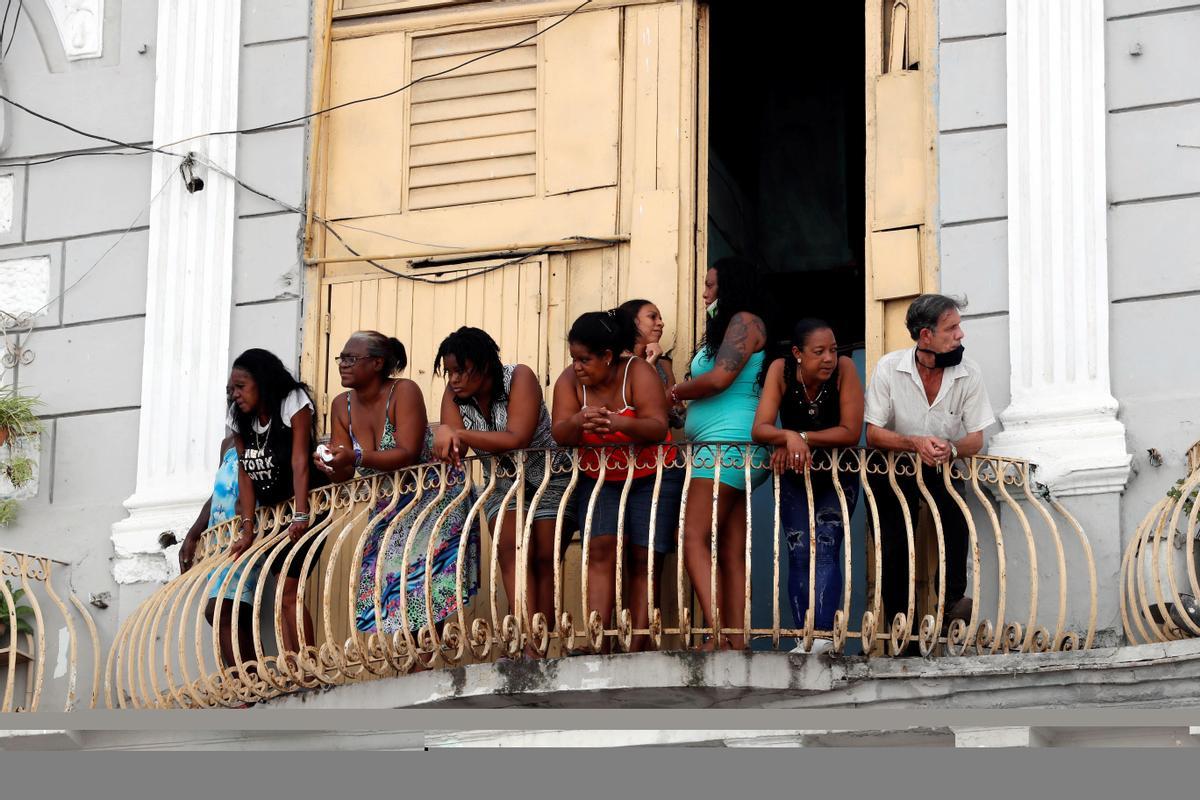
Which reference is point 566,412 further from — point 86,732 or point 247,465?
point 86,732

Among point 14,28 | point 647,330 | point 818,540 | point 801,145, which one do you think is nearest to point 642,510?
point 818,540

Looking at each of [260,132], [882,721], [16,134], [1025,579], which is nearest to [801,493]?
[1025,579]

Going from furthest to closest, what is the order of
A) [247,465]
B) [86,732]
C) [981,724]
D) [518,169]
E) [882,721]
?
[518,169] → [247,465] → [86,732] → [981,724] → [882,721]

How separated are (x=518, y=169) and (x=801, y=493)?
2.44 m

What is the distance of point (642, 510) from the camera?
10383 millimetres

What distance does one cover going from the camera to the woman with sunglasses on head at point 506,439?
1047 centimetres

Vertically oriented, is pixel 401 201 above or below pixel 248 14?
below

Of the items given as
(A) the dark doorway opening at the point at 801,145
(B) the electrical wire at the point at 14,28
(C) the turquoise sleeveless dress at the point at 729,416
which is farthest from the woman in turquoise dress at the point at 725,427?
(B) the electrical wire at the point at 14,28

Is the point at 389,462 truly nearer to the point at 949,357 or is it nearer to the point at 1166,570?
the point at 949,357

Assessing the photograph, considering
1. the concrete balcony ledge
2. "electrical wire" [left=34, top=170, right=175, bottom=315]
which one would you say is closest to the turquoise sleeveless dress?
the concrete balcony ledge

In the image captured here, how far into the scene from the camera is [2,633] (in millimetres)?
11562

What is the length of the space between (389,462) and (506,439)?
52 cm

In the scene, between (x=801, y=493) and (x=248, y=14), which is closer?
(x=801, y=493)

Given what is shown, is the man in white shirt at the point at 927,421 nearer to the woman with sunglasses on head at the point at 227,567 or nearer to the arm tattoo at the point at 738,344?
the arm tattoo at the point at 738,344
